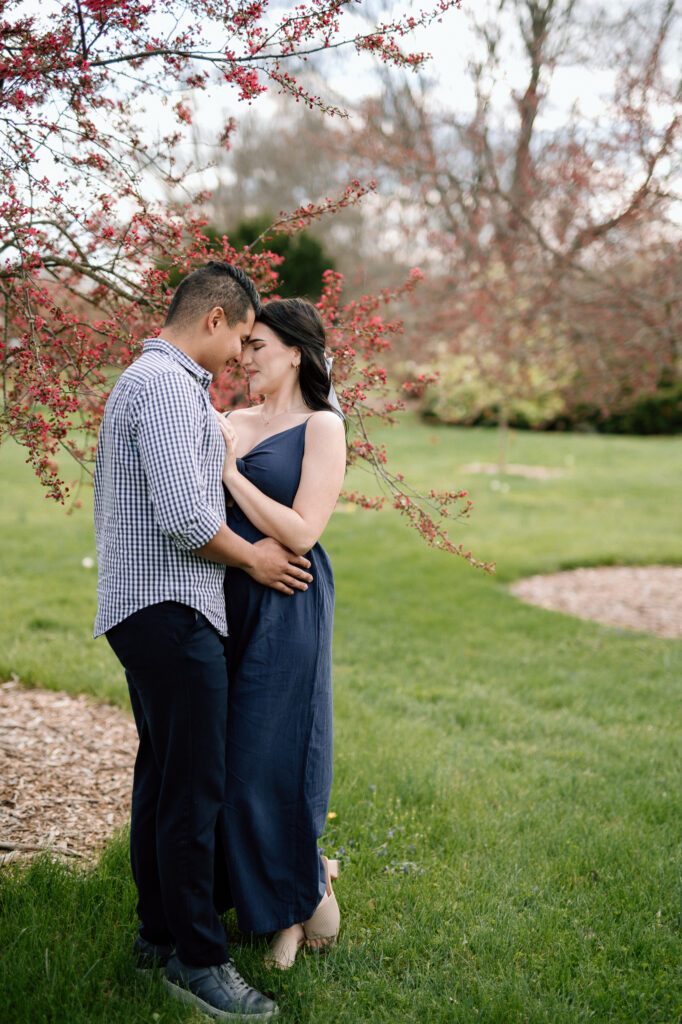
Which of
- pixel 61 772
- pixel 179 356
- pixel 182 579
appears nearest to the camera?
pixel 182 579

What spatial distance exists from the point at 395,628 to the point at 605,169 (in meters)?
4.22

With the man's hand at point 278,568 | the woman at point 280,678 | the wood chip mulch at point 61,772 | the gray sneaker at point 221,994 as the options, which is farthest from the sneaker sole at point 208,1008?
the man's hand at point 278,568

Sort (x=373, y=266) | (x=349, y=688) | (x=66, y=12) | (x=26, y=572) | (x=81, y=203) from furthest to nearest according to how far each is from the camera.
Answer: (x=373, y=266), (x=26, y=572), (x=349, y=688), (x=81, y=203), (x=66, y=12)

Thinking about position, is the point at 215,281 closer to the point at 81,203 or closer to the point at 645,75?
the point at 81,203

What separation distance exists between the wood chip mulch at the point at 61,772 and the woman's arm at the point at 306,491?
1.83m

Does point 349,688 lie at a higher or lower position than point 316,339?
lower

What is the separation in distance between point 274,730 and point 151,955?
0.86 meters

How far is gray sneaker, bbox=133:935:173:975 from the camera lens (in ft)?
8.88

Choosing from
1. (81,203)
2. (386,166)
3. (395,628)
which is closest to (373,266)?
(386,166)

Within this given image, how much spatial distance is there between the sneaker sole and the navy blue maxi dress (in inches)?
9.7

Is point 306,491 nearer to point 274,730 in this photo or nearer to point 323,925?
point 274,730

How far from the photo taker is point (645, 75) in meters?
6.50

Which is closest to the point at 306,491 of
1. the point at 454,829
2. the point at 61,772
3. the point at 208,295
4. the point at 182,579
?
the point at 182,579

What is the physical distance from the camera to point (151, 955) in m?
2.73
